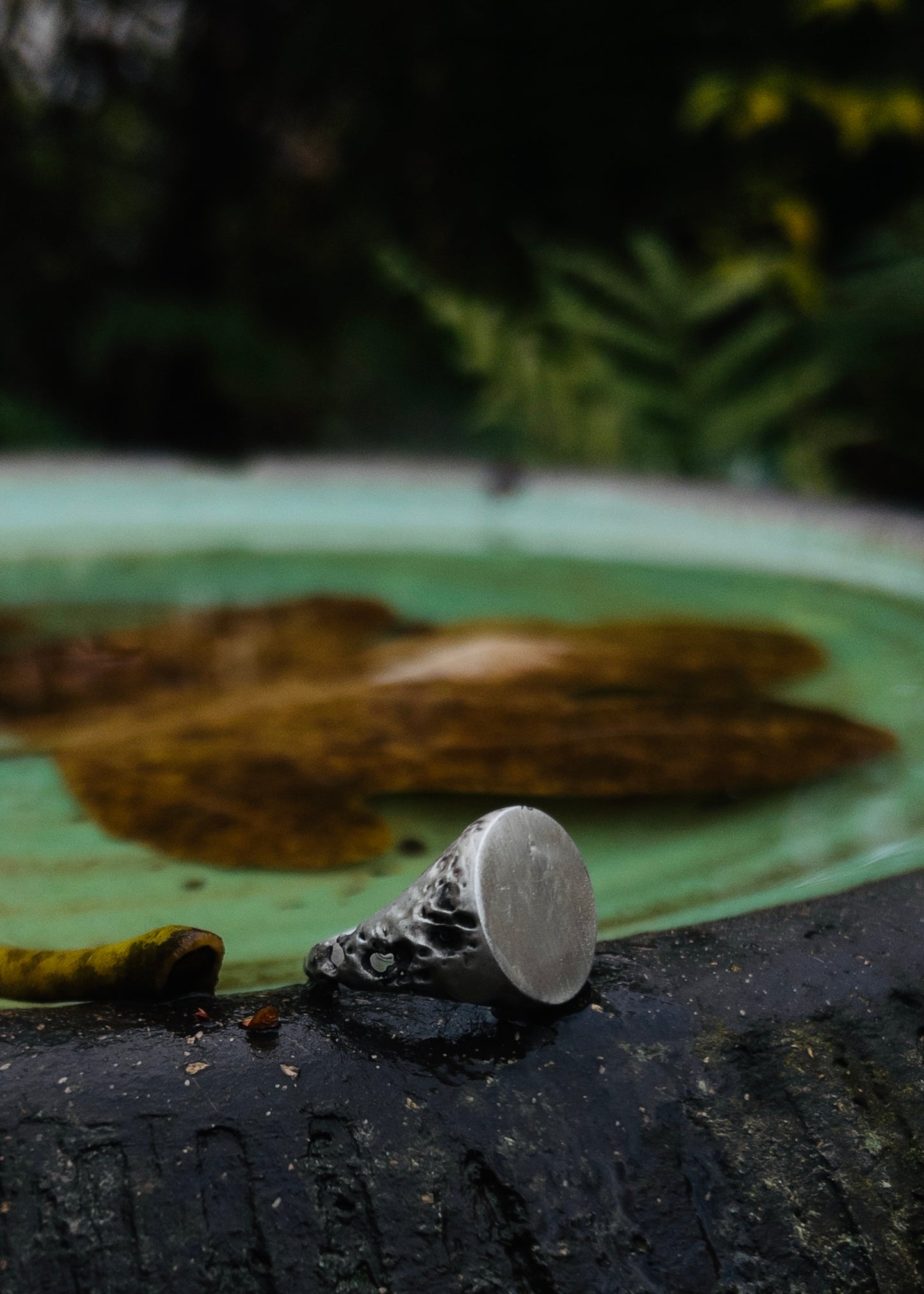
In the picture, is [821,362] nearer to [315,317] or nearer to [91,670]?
[315,317]

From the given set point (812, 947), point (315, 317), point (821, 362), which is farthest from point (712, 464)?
point (812, 947)

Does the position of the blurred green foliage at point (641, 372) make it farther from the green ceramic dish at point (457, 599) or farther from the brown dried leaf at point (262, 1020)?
the brown dried leaf at point (262, 1020)

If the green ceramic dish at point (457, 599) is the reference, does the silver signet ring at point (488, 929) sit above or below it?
above

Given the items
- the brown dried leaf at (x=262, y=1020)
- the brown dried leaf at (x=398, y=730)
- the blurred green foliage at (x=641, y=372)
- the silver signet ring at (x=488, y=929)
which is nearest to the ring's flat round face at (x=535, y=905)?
the silver signet ring at (x=488, y=929)

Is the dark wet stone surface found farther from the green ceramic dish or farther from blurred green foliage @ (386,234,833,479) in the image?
blurred green foliage @ (386,234,833,479)

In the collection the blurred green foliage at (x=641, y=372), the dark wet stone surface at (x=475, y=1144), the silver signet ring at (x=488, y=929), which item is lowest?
the blurred green foliage at (x=641, y=372)

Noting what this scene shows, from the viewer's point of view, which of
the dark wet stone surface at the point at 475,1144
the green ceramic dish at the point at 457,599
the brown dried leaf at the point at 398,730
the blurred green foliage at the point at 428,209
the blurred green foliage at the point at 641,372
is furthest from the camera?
the blurred green foliage at the point at 428,209

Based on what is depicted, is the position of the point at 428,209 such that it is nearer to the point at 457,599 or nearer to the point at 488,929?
the point at 457,599
